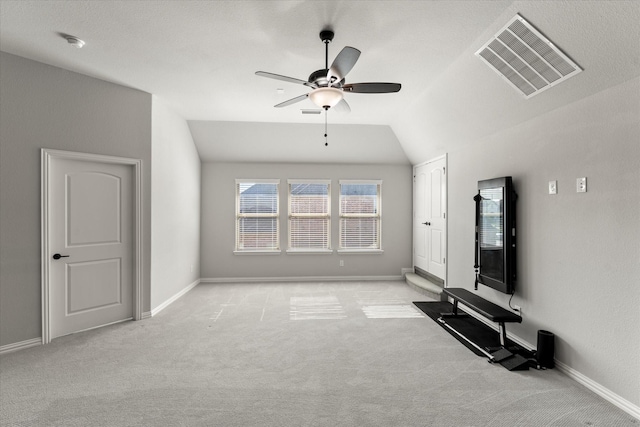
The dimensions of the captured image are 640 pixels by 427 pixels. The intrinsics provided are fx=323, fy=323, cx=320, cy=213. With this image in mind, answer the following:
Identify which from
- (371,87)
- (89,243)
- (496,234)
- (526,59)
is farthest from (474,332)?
(89,243)

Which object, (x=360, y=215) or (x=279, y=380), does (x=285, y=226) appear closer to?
(x=360, y=215)

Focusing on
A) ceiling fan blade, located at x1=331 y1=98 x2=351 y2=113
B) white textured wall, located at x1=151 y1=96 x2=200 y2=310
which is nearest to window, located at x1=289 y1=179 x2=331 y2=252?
white textured wall, located at x1=151 y1=96 x2=200 y2=310

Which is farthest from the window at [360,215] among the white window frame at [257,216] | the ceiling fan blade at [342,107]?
the ceiling fan blade at [342,107]

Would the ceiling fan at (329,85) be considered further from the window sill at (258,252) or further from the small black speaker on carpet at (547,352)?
the window sill at (258,252)

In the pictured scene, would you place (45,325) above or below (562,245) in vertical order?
below

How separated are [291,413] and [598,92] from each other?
3.41 meters

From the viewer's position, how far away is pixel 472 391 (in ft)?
8.38

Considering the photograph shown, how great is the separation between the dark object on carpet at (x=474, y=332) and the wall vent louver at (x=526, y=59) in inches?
97.2

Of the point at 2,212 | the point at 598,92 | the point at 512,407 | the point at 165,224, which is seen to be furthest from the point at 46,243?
the point at 598,92

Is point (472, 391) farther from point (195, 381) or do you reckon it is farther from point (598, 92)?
point (598, 92)

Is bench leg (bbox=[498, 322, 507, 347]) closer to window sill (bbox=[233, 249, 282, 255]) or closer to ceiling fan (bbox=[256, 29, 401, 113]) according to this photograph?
ceiling fan (bbox=[256, 29, 401, 113])

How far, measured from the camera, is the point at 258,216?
6605 millimetres

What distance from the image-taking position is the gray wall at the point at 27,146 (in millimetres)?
3223

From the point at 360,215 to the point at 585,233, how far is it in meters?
4.27
